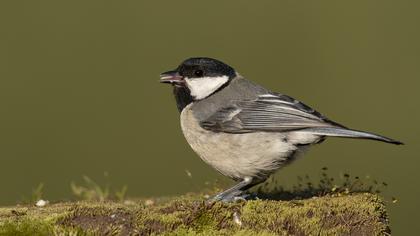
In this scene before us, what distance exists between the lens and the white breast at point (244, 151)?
4.70m

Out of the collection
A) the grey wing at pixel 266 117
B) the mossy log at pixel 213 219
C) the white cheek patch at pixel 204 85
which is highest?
the white cheek patch at pixel 204 85

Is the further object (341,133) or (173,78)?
(173,78)

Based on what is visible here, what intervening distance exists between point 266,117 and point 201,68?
2.09ft

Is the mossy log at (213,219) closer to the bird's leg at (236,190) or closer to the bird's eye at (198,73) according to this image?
the bird's leg at (236,190)

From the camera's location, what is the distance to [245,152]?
4.72m

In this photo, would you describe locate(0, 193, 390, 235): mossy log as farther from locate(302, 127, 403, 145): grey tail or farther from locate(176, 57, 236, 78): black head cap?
locate(176, 57, 236, 78): black head cap

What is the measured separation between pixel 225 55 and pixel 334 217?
20.2 feet

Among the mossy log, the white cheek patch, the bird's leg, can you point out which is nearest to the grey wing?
the white cheek patch

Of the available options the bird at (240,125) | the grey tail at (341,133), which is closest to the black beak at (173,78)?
the bird at (240,125)

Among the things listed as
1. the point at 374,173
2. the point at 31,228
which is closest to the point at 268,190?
the point at 31,228

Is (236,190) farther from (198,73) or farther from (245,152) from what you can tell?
(198,73)

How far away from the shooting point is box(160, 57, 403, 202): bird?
185 inches

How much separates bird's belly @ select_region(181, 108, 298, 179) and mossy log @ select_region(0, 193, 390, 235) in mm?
567

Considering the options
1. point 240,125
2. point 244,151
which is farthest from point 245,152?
point 240,125
